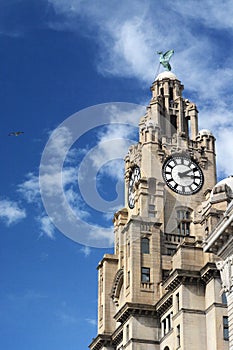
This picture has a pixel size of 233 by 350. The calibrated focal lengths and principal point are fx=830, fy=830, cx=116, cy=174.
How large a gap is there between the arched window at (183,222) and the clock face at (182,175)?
278cm

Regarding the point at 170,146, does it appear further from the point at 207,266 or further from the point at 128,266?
the point at 207,266

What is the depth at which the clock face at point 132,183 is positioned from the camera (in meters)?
116

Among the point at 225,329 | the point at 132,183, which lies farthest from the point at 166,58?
the point at 225,329

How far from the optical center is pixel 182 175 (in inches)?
4432

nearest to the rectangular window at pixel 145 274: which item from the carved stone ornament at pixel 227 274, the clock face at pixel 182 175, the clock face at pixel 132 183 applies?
the clock face at pixel 182 175

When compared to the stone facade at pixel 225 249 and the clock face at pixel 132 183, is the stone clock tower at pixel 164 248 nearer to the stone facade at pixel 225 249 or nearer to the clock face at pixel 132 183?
the clock face at pixel 132 183

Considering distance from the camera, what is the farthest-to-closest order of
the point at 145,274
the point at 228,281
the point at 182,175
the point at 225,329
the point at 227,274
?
1. the point at 182,175
2. the point at 145,274
3. the point at 225,329
4. the point at 227,274
5. the point at 228,281

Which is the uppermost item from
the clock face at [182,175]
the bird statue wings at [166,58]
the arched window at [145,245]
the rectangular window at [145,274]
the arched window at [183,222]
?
the bird statue wings at [166,58]

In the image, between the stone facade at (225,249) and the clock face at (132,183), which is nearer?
the stone facade at (225,249)

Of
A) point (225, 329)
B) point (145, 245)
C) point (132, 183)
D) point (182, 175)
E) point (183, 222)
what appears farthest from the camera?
point (132, 183)

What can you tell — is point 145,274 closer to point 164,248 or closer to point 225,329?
point 164,248

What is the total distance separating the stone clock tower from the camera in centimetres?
9231

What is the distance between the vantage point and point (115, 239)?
117m

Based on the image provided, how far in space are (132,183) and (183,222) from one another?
12483 millimetres
